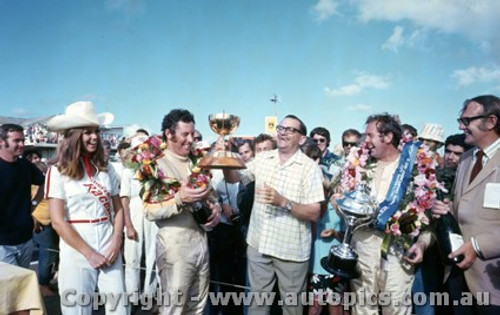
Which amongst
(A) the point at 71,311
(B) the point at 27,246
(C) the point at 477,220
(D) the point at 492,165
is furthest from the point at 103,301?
(D) the point at 492,165

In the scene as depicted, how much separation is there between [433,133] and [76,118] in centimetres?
547

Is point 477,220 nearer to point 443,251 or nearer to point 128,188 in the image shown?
point 443,251

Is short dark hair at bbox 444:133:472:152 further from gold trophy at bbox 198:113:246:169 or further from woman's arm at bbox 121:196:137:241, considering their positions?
woman's arm at bbox 121:196:137:241

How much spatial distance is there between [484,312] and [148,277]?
4223 mm

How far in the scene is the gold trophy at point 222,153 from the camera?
319cm

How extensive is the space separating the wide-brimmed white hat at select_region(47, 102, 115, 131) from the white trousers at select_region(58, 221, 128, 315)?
34.2 inches

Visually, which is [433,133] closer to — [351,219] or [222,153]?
[351,219]

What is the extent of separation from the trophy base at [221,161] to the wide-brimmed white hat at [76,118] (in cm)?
104

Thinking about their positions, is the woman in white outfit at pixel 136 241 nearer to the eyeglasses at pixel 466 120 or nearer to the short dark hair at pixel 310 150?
the short dark hair at pixel 310 150

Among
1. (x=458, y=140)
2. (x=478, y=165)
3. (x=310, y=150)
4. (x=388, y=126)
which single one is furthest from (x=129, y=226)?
(x=458, y=140)

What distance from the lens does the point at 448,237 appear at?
2959 millimetres

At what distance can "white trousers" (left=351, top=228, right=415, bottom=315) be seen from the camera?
3.32 meters

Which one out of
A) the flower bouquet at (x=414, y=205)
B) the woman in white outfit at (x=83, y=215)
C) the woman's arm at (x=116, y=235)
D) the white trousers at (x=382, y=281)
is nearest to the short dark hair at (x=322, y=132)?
the flower bouquet at (x=414, y=205)

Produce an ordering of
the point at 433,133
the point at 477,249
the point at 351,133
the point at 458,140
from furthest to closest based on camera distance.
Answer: the point at 351,133, the point at 433,133, the point at 458,140, the point at 477,249
